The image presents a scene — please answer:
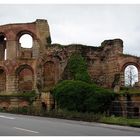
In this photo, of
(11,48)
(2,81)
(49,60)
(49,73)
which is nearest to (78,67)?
(49,60)

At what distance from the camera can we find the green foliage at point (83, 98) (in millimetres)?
36188

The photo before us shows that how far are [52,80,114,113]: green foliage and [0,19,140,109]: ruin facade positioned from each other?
828cm

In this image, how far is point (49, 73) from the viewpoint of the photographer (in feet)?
167

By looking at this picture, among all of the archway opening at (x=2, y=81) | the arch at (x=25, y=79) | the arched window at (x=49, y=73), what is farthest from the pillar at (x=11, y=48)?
the arched window at (x=49, y=73)

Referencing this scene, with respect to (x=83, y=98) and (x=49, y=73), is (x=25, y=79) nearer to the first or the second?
(x=49, y=73)

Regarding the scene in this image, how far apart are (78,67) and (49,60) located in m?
4.00

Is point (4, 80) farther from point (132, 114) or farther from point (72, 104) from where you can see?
point (132, 114)

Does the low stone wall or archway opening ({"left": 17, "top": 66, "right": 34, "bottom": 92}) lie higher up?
archway opening ({"left": 17, "top": 66, "right": 34, "bottom": 92})

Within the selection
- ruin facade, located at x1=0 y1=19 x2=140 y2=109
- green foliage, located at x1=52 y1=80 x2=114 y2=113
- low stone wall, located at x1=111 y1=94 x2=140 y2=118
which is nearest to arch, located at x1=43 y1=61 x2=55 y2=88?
ruin facade, located at x1=0 y1=19 x2=140 y2=109

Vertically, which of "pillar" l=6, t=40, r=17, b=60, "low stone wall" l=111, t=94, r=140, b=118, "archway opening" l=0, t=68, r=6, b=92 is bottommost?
"low stone wall" l=111, t=94, r=140, b=118

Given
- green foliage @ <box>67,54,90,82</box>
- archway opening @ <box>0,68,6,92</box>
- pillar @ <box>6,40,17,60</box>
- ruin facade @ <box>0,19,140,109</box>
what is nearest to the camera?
green foliage @ <box>67,54,90,82</box>

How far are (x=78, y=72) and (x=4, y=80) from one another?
12007 millimetres

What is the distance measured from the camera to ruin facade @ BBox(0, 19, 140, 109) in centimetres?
4928

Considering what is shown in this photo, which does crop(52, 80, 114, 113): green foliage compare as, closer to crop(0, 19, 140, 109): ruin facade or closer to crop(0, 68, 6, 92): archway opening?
crop(0, 19, 140, 109): ruin facade
